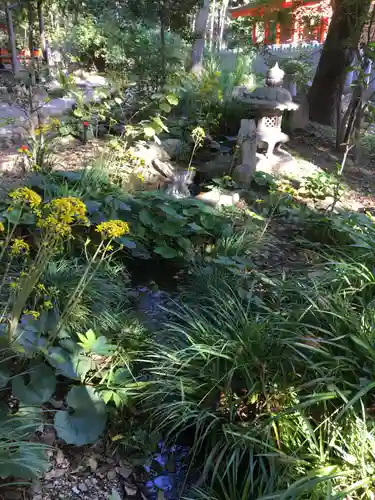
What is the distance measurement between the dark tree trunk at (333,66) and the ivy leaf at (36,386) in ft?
19.5

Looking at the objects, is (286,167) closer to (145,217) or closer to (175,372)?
(145,217)

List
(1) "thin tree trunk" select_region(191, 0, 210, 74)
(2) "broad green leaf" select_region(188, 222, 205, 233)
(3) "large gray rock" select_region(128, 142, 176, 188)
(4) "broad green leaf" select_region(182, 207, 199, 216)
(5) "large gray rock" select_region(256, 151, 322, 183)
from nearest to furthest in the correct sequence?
(2) "broad green leaf" select_region(188, 222, 205, 233)
(4) "broad green leaf" select_region(182, 207, 199, 216)
(3) "large gray rock" select_region(128, 142, 176, 188)
(5) "large gray rock" select_region(256, 151, 322, 183)
(1) "thin tree trunk" select_region(191, 0, 210, 74)

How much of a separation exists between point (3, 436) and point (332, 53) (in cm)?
729

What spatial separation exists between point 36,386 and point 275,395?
0.92 m

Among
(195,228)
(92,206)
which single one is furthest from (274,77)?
(92,206)

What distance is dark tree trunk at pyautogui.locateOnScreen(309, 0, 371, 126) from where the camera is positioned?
255 inches

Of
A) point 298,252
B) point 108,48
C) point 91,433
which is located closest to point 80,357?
point 91,433

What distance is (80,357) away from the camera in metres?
1.92

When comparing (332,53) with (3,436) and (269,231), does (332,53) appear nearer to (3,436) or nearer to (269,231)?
(269,231)

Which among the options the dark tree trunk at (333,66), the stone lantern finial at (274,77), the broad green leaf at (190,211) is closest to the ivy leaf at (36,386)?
the broad green leaf at (190,211)

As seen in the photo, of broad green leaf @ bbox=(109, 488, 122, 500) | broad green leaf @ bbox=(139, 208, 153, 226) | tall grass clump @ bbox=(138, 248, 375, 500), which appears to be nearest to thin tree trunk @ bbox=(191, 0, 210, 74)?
broad green leaf @ bbox=(139, 208, 153, 226)

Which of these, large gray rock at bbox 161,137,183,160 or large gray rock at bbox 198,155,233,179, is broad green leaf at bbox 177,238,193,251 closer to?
large gray rock at bbox 198,155,233,179

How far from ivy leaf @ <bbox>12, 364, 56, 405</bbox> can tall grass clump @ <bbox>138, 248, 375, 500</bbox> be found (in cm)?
41

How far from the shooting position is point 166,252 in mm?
3078
